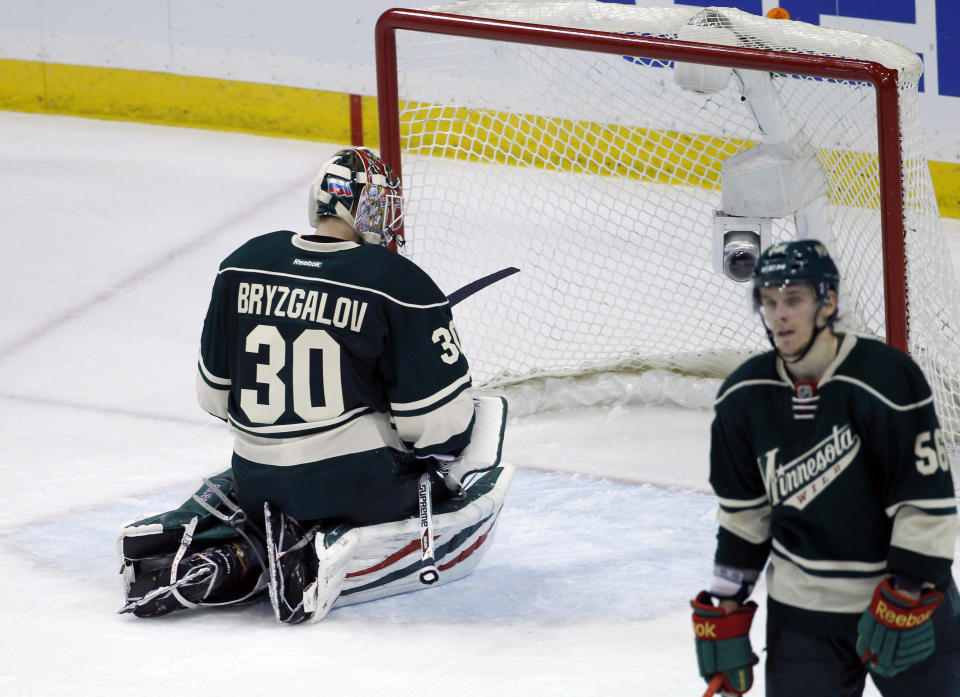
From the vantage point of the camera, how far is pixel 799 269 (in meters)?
1.71

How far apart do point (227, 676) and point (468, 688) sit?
42 centimetres

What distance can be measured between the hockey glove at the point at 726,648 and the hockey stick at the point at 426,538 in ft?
3.22

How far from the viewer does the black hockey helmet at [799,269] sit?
1706 millimetres

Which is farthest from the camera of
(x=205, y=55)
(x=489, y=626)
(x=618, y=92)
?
(x=205, y=55)

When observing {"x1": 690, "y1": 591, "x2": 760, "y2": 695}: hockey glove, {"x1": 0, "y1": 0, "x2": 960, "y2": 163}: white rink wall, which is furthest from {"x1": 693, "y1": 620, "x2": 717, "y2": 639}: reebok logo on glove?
Result: {"x1": 0, "y1": 0, "x2": 960, "y2": 163}: white rink wall

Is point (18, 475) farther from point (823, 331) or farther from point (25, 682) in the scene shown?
point (823, 331)

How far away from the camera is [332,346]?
2590 millimetres

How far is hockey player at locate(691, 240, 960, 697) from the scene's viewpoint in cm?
168

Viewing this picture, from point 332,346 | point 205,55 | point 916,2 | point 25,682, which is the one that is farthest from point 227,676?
point 205,55

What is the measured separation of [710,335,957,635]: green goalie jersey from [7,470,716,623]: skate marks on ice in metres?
0.95

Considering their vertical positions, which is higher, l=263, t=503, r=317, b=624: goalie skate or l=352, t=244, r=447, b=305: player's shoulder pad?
l=352, t=244, r=447, b=305: player's shoulder pad

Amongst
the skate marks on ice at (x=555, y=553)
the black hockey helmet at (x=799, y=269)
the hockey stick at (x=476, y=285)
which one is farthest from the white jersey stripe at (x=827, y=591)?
the hockey stick at (x=476, y=285)

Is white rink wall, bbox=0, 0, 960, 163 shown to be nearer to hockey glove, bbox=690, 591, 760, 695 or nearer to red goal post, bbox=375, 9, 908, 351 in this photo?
red goal post, bbox=375, 9, 908, 351

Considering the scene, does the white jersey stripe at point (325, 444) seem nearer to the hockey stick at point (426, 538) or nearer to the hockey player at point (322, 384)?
the hockey player at point (322, 384)
